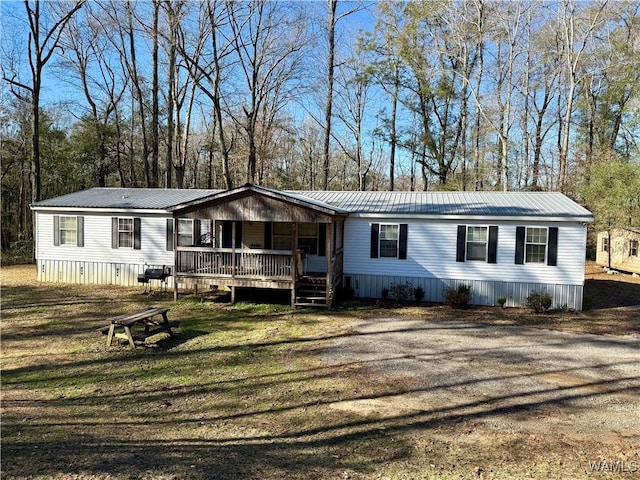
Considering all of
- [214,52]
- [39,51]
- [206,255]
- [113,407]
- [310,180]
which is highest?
[214,52]

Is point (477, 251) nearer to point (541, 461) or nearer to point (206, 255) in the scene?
point (206, 255)

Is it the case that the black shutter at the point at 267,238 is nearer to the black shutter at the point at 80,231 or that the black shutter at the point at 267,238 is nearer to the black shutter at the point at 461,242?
the black shutter at the point at 461,242

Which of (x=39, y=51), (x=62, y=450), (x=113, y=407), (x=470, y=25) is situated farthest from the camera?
(x=470, y=25)

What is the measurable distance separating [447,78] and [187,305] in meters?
23.4

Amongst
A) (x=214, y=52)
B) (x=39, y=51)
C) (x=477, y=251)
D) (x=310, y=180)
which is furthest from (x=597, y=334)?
(x=310, y=180)

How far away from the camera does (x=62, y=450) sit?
4.90 m

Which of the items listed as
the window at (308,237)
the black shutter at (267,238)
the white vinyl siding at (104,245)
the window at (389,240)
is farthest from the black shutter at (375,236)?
the white vinyl siding at (104,245)

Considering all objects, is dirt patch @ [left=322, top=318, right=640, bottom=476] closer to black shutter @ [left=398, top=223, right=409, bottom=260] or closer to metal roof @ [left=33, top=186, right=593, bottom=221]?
black shutter @ [left=398, top=223, right=409, bottom=260]

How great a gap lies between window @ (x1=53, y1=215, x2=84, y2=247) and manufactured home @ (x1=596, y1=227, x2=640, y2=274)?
26.6 m

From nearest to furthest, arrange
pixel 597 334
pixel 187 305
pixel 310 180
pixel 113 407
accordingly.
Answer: pixel 113 407
pixel 597 334
pixel 187 305
pixel 310 180

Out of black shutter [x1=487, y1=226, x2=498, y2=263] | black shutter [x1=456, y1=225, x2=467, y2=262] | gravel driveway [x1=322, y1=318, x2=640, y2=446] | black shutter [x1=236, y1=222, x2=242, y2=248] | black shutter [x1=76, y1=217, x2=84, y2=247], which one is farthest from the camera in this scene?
black shutter [x1=76, y1=217, x2=84, y2=247]

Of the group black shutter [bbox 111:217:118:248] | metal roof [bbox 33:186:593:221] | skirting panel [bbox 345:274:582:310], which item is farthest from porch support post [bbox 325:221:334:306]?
black shutter [bbox 111:217:118:248]

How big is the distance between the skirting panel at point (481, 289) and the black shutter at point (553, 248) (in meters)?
0.80

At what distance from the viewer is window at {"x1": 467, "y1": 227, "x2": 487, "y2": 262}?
14.6m
